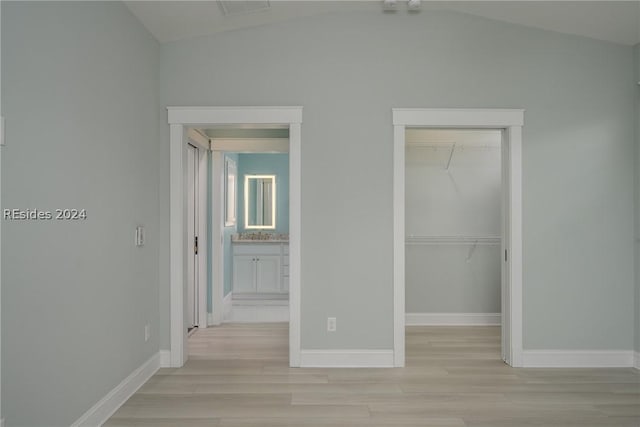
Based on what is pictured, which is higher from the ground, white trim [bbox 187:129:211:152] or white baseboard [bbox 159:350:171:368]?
white trim [bbox 187:129:211:152]

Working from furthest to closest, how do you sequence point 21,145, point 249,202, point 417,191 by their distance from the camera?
1. point 249,202
2. point 417,191
3. point 21,145

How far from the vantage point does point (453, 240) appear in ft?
17.7

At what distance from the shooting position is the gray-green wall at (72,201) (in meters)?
2.04

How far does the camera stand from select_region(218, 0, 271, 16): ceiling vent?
11.0ft

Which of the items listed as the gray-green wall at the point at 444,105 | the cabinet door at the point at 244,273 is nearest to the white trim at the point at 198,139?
the gray-green wall at the point at 444,105

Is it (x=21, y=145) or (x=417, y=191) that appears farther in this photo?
(x=417, y=191)

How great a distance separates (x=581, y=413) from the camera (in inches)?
115

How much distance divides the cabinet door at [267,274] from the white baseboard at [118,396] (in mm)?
→ 2533

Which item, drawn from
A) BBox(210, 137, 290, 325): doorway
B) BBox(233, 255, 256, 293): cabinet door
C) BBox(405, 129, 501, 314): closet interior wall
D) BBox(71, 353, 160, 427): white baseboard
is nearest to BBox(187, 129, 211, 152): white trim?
BBox(210, 137, 290, 325): doorway

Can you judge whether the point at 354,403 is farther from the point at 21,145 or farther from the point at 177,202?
the point at 21,145

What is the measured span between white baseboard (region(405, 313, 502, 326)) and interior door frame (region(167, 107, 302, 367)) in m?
2.05

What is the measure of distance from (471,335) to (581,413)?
1.95 m

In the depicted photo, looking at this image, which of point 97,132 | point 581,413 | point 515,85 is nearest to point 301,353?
point 581,413

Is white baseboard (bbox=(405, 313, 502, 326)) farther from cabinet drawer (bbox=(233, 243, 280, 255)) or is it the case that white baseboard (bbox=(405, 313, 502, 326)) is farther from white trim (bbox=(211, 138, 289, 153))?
white trim (bbox=(211, 138, 289, 153))
